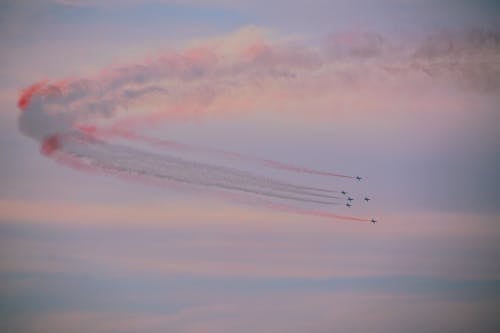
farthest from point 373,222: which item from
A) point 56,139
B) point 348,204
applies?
point 56,139

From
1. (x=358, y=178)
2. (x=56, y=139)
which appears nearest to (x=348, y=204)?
(x=358, y=178)

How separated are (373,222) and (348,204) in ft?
6.13

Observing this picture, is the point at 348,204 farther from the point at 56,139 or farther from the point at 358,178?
the point at 56,139

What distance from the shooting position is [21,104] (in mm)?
31734

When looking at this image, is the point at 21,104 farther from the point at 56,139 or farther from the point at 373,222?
the point at 373,222

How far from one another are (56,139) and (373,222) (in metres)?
14.5

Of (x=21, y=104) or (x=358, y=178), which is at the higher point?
(x=358, y=178)

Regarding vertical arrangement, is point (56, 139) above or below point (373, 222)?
below

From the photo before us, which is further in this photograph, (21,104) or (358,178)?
(358,178)

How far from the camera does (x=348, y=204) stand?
38.4 meters

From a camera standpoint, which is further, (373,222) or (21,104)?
(373,222)

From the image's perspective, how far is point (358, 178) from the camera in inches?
1510

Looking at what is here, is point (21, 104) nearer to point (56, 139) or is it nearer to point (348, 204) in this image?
point (56, 139)

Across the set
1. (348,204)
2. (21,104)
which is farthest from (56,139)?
(348,204)
